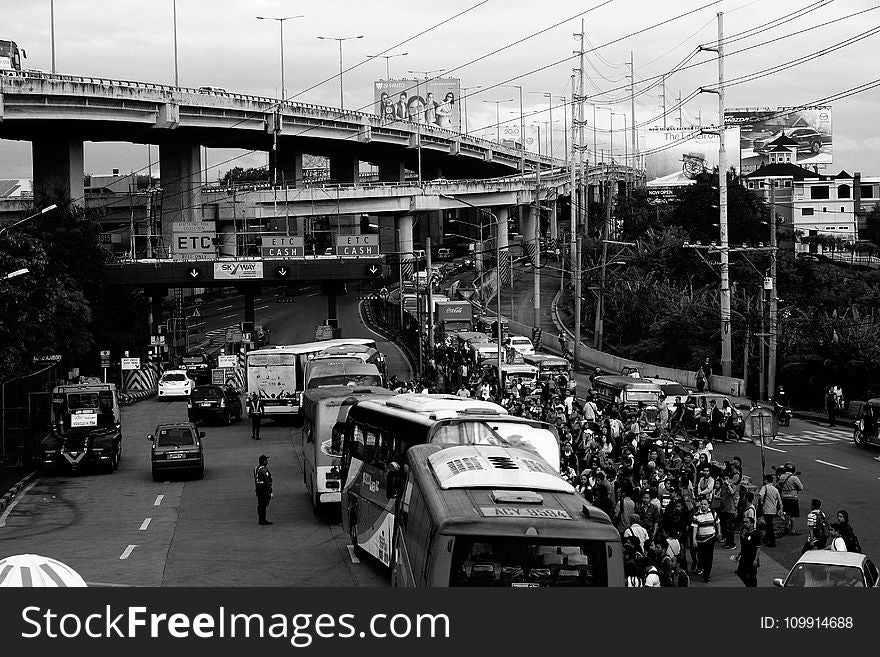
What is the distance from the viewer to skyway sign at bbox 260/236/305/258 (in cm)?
8431

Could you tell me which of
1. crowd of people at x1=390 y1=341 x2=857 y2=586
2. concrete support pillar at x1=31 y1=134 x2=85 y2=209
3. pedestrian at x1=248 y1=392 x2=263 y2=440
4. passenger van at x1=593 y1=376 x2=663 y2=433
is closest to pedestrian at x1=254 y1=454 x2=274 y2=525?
crowd of people at x1=390 y1=341 x2=857 y2=586

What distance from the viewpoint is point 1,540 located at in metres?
25.8

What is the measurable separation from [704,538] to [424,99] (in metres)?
155

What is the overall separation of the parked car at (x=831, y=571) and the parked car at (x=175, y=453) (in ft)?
69.1

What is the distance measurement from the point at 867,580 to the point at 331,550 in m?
10.7

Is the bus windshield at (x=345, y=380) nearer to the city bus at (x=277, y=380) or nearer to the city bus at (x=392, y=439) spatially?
the city bus at (x=277, y=380)

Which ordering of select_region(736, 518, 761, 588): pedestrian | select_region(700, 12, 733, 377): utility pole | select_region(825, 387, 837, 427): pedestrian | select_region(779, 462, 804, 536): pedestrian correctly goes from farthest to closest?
select_region(700, 12, 733, 377): utility pole → select_region(825, 387, 837, 427): pedestrian → select_region(779, 462, 804, 536): pedestrian → select_region(736, 518, 761, 588): pedestrian

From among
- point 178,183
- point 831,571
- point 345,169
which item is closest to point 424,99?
point 345,169

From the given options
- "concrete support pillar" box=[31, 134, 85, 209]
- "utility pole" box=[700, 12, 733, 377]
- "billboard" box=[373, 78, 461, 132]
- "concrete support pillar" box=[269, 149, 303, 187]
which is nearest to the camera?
"utility pole" box=[700, 12, 733, 377]

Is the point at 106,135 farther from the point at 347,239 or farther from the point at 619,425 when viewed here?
the point at 619,425

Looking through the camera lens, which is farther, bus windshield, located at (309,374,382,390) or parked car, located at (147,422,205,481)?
bus windshield, located at (309,374,382,390)

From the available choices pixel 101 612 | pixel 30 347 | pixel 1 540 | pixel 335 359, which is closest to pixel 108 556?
pixel 1 540

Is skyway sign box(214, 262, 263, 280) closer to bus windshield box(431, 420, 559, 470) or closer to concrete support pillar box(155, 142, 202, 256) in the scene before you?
concrete support pillar box(155, 142, 202, 256)

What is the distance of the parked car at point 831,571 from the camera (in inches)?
643
